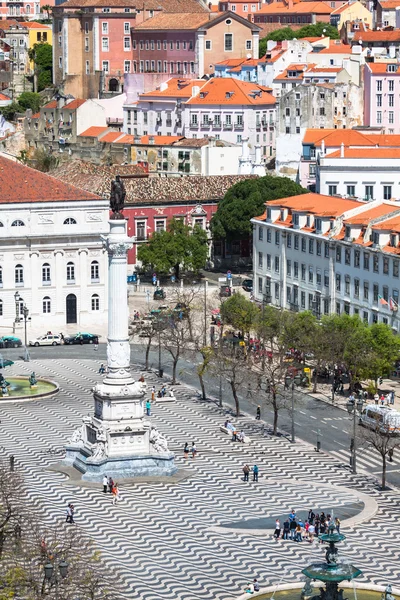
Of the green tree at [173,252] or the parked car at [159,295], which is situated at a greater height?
the green tree at [173,252]

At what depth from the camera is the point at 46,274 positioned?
143625 millimetres

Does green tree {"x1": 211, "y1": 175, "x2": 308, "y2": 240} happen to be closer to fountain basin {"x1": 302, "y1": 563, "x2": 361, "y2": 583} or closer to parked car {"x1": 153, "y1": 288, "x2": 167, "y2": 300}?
parked car {"x1": 153, "y1": 288, "x2": 167, "y2": 300}

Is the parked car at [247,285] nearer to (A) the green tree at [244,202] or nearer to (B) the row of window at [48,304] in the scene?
(A) the green tree at [244,202]

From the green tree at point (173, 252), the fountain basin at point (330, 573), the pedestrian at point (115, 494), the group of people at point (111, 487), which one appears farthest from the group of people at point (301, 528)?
the green tree at point (173, 252)

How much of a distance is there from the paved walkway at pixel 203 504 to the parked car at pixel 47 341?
20.3 meters

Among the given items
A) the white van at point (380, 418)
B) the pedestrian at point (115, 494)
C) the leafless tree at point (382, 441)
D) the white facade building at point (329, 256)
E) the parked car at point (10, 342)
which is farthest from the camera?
the parked car at point (10, 342)

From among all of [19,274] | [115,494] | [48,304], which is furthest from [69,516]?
[19,274]

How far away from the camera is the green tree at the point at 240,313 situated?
12938cm

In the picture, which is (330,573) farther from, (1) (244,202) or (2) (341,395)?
(1) (244,202)

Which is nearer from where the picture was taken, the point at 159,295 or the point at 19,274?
the point at 19,274

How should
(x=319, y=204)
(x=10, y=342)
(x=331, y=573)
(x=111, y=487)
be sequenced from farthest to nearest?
(x=319, y=204), (x=10, y=342), (x=111, y=487), (x=331, y=573)

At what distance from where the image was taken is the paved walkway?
80938 millimetres

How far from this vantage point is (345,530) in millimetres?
87812

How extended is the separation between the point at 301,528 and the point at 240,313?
4389 cm
